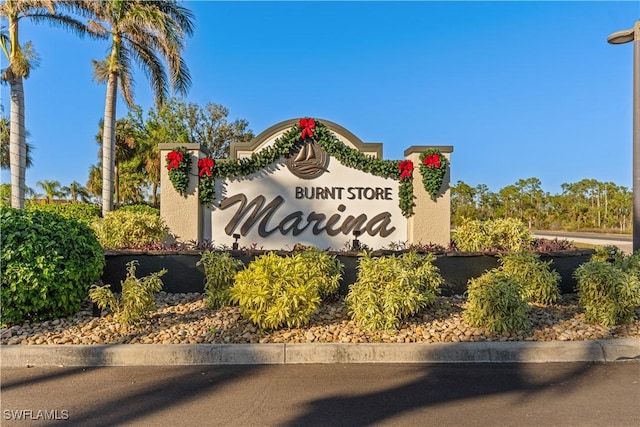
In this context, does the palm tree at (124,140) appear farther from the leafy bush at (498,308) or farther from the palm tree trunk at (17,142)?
the leafy bush at (498,308)

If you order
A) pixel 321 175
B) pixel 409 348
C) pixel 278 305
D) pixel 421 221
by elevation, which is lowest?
pixel 409 348

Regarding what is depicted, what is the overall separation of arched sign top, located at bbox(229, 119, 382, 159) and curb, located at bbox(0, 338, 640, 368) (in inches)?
205

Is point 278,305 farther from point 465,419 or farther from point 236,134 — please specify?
point 236,134

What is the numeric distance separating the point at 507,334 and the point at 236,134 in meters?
28.1

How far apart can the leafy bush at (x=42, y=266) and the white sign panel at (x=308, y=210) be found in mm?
3543

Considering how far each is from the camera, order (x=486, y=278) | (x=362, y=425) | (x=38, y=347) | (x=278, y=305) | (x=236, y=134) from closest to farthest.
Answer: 1. (x=362, y=425)
2. (x=38, y=347)
3. (x=278, y=305)
4. (x=486, y=278)
5. (x=236, y=134)

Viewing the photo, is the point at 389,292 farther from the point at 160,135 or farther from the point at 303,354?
the point at 160,135

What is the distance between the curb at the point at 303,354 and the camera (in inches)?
170

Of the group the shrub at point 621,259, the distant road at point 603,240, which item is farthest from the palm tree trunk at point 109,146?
the distant road at point 603,240

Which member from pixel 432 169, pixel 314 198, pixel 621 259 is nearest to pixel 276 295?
pixel 314 198

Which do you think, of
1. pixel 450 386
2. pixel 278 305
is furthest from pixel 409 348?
pixel 278 305

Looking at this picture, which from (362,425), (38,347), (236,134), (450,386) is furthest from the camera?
(236,134)

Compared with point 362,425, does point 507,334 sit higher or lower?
higher

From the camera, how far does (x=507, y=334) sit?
483 cm
